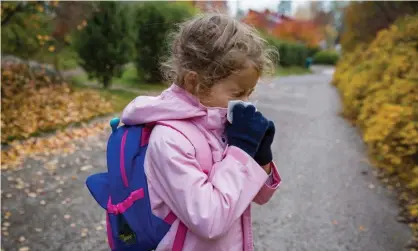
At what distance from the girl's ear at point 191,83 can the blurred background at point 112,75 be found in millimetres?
462

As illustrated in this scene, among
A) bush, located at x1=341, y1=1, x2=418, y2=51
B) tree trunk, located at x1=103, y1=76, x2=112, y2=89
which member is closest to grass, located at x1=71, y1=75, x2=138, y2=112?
tree trunk, located at x1=103, y1=76, x2=112, y2=89

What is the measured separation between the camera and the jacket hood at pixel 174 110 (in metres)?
1.33

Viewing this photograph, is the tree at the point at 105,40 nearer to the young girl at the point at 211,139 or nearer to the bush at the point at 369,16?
the bush at the point at 369,16

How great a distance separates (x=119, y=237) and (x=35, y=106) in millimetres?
7203

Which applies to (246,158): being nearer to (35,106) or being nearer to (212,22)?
(212,22)

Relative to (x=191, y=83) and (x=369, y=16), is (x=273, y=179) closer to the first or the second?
(x=191, y=83)

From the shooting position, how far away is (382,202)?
440 cm

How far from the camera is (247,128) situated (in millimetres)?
1292

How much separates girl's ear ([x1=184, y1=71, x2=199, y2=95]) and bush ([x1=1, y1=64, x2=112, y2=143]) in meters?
5.42

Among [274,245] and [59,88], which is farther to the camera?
[59,88]

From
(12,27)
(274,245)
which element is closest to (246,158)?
(274,245)

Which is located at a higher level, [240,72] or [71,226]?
[240,72]

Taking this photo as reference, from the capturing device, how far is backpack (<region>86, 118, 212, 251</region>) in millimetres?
1300

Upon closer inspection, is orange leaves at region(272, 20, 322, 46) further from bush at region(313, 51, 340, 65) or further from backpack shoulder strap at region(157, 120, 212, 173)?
backpack shoulder strap at region(157, 120, 212, 173)
